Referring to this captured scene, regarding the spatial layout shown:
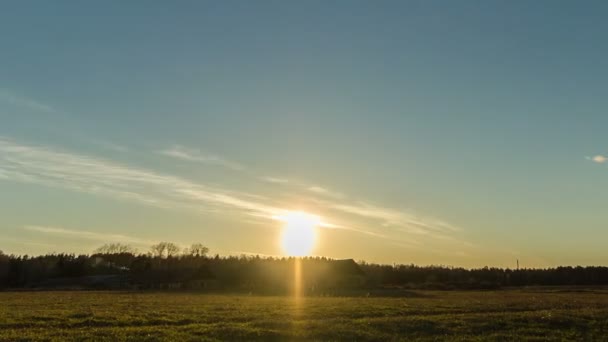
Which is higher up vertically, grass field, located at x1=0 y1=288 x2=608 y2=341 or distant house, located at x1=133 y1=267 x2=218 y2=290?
grass field, located at x1=0 y1=288 x2=608 y2=341

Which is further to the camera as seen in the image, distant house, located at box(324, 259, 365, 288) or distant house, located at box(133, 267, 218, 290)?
distant house, located at box(133, 267, 218, 290)

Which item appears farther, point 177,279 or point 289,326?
point 177,279

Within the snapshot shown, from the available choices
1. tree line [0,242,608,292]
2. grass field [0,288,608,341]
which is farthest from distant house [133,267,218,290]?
grass field [0,288,608,341]

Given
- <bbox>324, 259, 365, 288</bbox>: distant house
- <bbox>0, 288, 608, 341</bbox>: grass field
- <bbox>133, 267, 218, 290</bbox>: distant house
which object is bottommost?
<bbox>133, 267, 218, 290</bbox>: distant house

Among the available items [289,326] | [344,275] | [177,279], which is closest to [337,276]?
[344,275]

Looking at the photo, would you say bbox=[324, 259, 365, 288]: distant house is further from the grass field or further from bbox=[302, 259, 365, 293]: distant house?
the grass field

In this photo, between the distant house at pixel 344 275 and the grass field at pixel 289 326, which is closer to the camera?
the grass field at pixel 289 326

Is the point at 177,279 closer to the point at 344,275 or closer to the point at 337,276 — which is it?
the point at 337,276

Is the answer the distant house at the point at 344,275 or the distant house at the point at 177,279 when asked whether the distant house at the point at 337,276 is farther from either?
the distant house at the point at 177,279

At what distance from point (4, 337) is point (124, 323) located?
315 inches

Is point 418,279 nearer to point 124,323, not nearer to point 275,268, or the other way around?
point 275,268

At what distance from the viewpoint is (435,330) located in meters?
31.8

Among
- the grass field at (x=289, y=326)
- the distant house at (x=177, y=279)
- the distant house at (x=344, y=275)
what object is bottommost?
the distant house at (x=177, y=279)

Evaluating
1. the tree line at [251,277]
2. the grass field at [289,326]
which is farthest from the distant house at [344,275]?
the grass field at [289,326]
